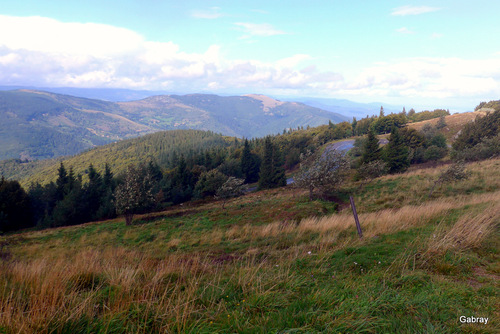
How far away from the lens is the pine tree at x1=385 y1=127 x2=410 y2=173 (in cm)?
3703

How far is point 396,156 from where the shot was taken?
37.4m

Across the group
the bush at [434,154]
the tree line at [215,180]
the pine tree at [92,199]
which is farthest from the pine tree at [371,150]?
the pine tree at [92,199]

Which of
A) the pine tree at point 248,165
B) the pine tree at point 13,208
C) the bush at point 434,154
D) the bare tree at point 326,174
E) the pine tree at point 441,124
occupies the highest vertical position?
the pine tree at point 441,124

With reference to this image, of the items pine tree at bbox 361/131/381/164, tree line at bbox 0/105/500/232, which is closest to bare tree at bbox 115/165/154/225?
tree line at bbox 0/105/500/232

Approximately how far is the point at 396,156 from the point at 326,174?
22570 millimetres

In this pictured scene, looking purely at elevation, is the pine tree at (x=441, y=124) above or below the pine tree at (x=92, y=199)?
above

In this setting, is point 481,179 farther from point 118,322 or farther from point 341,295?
point 118,322

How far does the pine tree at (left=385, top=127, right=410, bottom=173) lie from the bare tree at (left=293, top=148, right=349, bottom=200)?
18419 millimetres

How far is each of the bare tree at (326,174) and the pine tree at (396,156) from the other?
18419 millimetres

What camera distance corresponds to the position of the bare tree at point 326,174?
2217cm

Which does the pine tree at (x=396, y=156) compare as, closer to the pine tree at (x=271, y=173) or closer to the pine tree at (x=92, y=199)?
the pine tree at (x=271, y=173)

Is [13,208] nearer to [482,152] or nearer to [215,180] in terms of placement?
[215,180]

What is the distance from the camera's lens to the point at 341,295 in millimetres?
3797

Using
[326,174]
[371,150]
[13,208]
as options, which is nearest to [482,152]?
[371,150]
